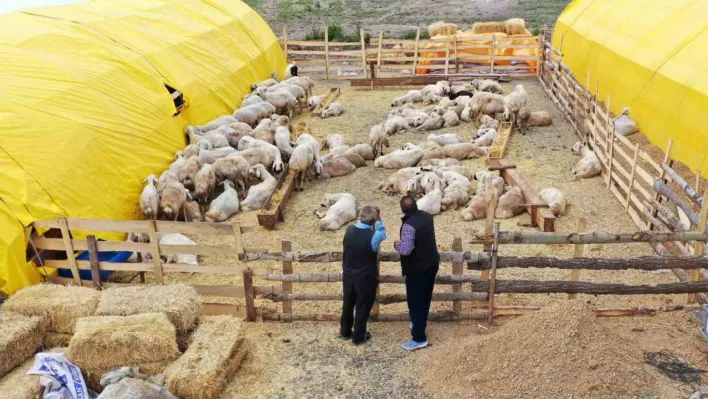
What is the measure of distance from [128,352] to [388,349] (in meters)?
3.05


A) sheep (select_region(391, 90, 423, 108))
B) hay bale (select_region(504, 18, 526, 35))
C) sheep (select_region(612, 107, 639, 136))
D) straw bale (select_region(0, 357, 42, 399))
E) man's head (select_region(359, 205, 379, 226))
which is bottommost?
straw bale (select_region(0, 357, 42, 399))

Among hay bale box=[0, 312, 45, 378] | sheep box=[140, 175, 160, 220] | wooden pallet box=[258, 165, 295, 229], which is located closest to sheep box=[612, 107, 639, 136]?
wooden pallet box=[258, 165, 295, 229]

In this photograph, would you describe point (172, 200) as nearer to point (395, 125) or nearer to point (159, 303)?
point (159, 303)

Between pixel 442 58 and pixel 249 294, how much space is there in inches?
729

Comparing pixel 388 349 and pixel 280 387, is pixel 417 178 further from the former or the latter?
pixel 280 387

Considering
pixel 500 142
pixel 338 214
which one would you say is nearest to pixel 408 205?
pixel 338 214

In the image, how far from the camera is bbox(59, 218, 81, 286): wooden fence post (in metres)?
8.35

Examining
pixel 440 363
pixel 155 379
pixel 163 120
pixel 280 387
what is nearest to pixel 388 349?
pixel 440 363

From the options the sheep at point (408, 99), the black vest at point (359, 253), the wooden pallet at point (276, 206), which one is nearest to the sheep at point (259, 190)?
the wooden pallet at point (276, 206)

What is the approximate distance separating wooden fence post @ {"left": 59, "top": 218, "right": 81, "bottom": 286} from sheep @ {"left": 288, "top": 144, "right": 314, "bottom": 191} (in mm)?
5213

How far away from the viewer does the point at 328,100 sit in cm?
2077

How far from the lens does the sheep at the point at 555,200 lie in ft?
35.9

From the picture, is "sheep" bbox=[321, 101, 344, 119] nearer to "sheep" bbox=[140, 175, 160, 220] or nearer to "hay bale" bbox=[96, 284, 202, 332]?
"sheep" bbox=[140, 175, 160, 220]

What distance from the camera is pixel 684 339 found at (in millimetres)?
7191
